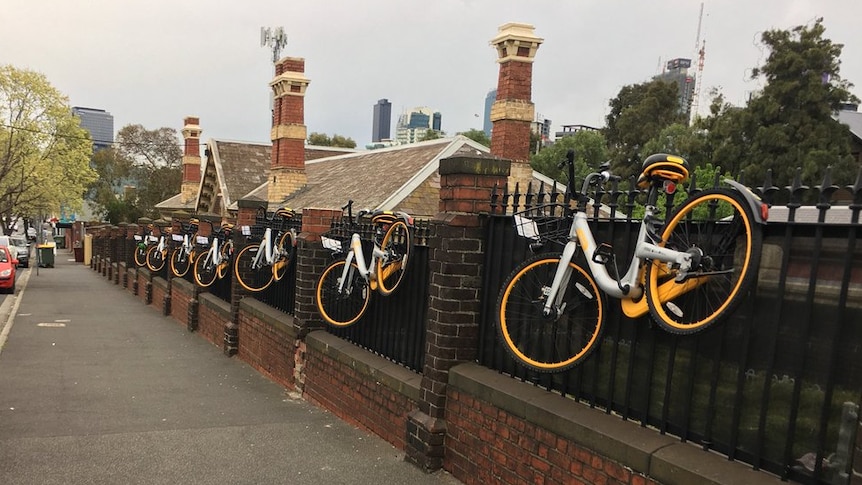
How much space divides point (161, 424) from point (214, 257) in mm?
5416

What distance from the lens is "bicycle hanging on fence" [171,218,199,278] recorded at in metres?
13.7

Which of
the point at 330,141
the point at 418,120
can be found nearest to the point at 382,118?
the point at 418,120

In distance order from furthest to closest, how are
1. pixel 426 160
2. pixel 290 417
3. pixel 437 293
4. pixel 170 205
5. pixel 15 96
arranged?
pixel 170 205 < pixel 15 96 < pixel 426 160 < pixel 290 417 < pixel 437 293

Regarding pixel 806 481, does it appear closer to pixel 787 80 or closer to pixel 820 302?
pixel 820 302

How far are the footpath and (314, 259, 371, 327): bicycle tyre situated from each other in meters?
1.07

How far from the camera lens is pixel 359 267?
6.10m

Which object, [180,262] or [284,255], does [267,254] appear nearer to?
[284,255]

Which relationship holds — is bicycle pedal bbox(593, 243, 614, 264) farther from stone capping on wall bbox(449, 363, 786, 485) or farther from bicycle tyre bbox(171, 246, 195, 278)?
bicycle tyre bbox(171, 246, 195, 278)

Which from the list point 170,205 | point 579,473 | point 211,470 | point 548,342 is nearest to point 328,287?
point 211,470

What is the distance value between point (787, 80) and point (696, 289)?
26.4 meters

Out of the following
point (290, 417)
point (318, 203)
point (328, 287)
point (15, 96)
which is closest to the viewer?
point (290, 417)

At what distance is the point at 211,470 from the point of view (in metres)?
4.86

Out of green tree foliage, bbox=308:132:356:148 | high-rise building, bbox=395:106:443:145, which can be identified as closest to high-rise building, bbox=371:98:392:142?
high-rise building, bbox=395:106:443:145

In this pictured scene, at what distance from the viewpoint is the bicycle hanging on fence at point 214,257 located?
35.5 feet
